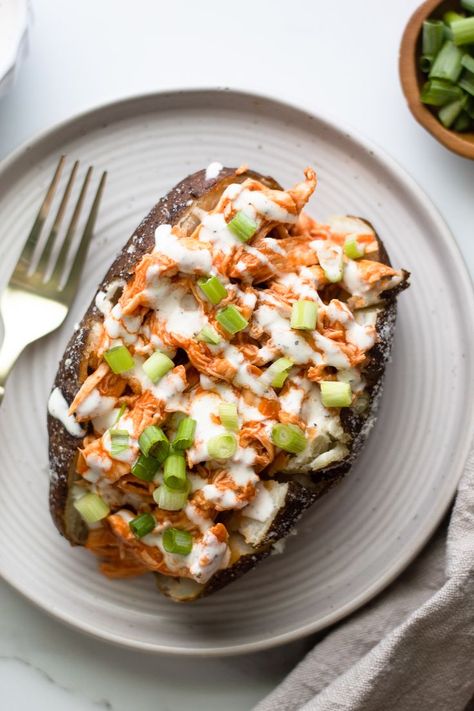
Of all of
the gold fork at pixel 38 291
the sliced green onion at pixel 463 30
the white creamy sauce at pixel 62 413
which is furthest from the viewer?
the gold fork at pixel 38 291

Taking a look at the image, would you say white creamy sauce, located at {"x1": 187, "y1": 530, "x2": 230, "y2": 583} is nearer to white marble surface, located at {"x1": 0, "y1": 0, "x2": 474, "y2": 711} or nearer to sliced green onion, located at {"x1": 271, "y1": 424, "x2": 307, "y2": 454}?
sliced green onion, located at {"x1": 271, "y1": 424, "x2": 307, "y2": 454}

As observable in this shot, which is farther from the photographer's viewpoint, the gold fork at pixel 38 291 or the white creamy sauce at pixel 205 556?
the gold fork at pixel 38 291

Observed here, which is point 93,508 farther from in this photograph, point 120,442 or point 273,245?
point 273,245

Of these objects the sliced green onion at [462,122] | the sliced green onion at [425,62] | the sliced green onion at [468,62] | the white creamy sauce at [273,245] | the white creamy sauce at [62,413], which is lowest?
the white creamy sauce at [62,413]

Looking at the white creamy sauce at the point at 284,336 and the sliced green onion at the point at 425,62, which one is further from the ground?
the sliced green onion at the point at 425,62

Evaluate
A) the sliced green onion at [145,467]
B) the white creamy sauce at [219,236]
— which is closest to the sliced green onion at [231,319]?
the white creamy sauce at [219,236]

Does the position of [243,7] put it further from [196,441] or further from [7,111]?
[196,441]

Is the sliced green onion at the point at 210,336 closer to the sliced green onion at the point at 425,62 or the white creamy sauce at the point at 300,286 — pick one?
the white creamy sauce at the point at 300,286

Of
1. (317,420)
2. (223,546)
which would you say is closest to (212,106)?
(317,420)

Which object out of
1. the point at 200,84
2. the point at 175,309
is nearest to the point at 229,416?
the point at 175,309
